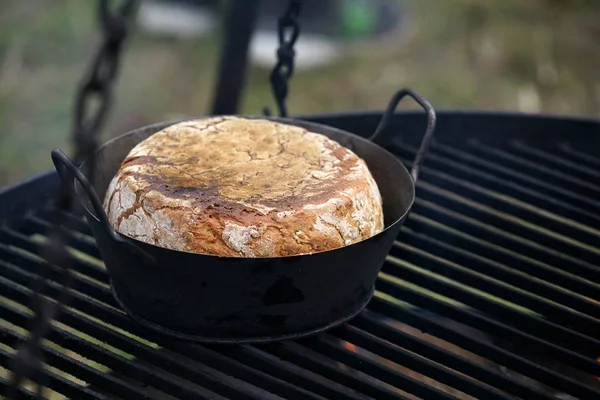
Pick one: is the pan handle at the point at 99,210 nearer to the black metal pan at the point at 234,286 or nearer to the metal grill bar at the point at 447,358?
the black metal pan at the point at 234,286

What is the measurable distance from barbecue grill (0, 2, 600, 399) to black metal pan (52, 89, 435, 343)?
0.06 m

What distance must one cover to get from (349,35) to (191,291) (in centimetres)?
404

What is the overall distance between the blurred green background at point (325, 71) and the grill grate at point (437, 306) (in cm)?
190

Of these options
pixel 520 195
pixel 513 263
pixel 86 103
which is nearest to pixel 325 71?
pixel 520 195

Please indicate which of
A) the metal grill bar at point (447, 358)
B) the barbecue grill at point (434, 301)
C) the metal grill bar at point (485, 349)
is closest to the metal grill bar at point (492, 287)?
the barbecue grill at point (434, 301)

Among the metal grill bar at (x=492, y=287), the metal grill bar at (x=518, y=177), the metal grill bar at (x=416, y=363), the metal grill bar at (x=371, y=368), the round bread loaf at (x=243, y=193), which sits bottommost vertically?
the metal grill bar at (x=371, y=368)

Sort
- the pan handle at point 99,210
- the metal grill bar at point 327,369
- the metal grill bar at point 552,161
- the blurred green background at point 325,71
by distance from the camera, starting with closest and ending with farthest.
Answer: the pan handle at point 99,210, the metal grill bar at point 327,369, the metal grill bar at point 552,161, the blurred green background at point 325,71

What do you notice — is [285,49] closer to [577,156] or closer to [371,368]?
[371,368]

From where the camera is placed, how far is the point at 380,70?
4.72m

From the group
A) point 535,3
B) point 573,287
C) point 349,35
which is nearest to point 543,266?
point 573,287

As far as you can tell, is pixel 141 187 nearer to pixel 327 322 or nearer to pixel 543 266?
pixel 327 322

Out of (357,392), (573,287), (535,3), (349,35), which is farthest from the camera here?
(535,3)

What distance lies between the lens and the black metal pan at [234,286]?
1.32 metres

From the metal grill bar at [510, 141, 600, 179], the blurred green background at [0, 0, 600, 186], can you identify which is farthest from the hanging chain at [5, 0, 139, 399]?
the blurred green background at [0, 0, 600, 186]
